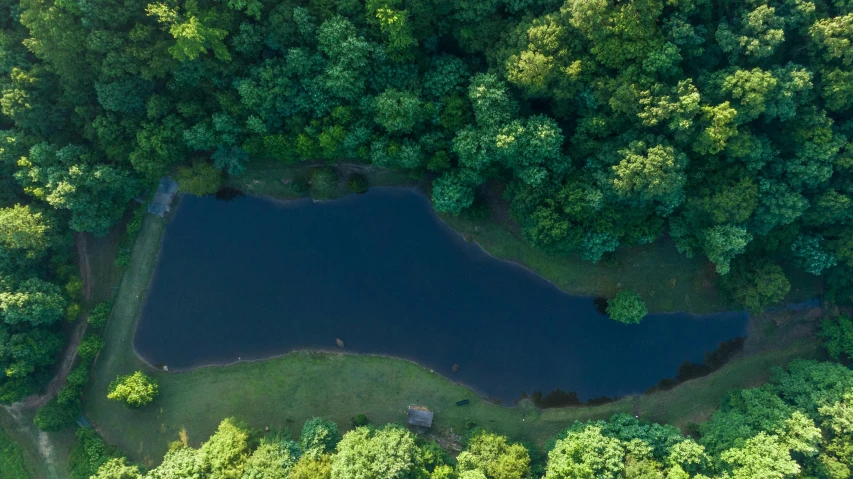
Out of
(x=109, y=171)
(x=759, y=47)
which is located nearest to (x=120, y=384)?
(x=109, y=171)

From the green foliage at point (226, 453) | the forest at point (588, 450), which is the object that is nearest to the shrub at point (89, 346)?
the forest at point (588, 450)

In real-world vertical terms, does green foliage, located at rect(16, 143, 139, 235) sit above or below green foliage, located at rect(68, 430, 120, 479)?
above

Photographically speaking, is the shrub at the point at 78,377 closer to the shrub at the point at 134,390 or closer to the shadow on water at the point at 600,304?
the shrub at the point at 134,390

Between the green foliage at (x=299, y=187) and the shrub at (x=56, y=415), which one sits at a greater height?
the green foliage at (x=299, y=187)

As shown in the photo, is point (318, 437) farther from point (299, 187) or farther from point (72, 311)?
point (72, 311)

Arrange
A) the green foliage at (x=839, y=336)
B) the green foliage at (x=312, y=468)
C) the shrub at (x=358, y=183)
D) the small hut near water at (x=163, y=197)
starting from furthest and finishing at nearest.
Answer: the small hut near water at (x=163, y=197), the shrub at (x=358, y=183), the green foliage at (x=839, y=336), the green foliage at (x=312, y=468)

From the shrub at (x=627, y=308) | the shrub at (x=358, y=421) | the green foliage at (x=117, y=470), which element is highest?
the shrub at (x=627, y=308)

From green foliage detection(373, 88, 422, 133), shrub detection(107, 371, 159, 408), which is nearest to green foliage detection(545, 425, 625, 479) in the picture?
green foliage detection(373, 88, 422, 133)

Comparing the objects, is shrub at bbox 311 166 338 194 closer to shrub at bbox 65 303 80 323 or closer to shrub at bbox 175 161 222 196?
shrub at bbox 175 161 222 196

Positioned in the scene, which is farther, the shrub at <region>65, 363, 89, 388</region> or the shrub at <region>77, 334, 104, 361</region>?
the shrub at <region>65, 363, 89, 388</region>
